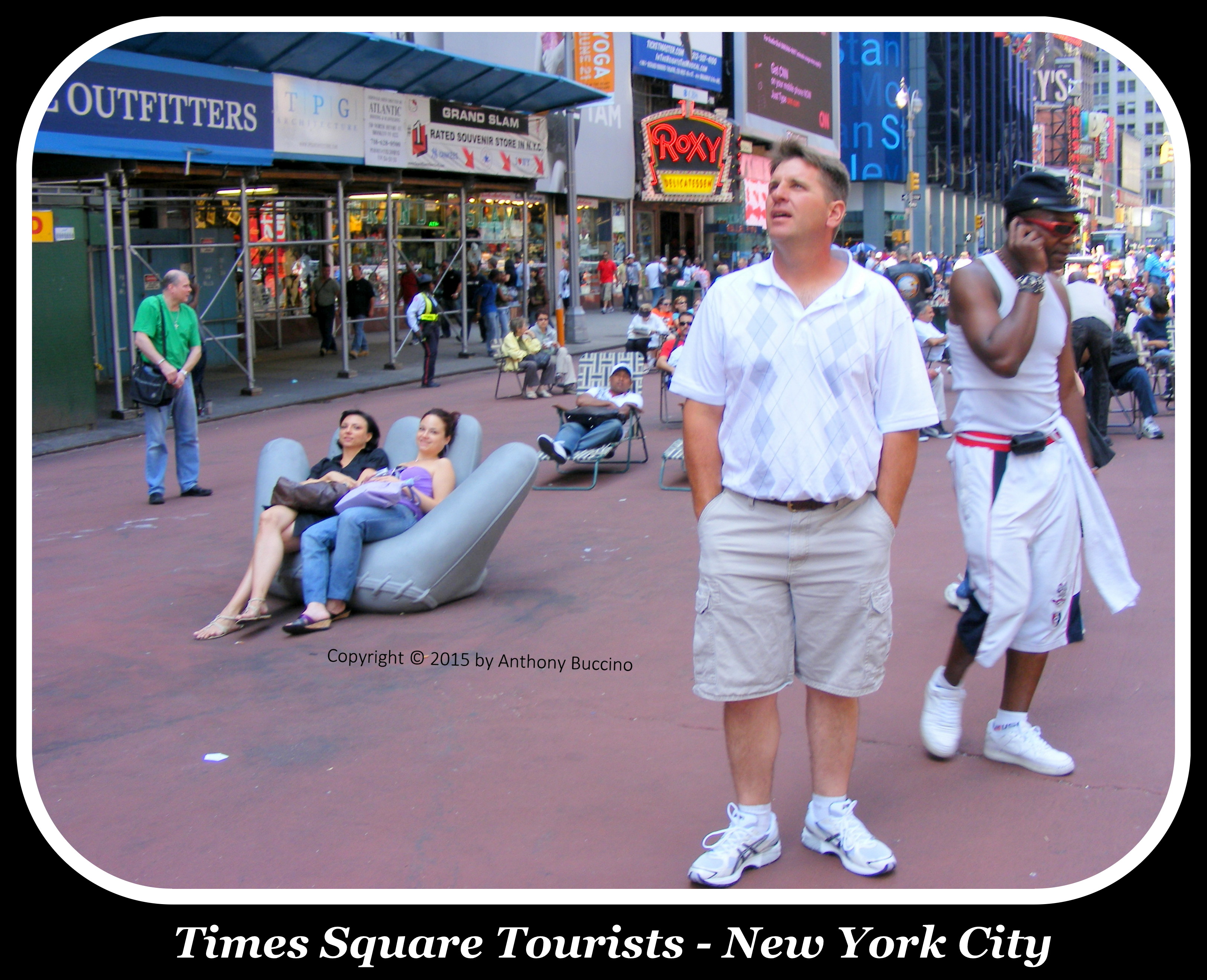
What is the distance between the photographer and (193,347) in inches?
397

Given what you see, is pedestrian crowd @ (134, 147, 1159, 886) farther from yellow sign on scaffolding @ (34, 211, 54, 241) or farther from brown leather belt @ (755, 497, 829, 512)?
yellow sign on scaffolding @ (34, 211, 54, 241)

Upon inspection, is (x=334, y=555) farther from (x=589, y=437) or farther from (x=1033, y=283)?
(x=589, y=437)

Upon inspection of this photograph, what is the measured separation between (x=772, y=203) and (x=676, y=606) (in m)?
→ 3.50

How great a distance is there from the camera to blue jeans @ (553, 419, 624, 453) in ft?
34.3

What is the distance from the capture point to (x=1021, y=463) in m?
4.04

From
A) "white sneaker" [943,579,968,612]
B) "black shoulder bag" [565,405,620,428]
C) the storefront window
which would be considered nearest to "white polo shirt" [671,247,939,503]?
"white sneaker" [943,579,968,612]

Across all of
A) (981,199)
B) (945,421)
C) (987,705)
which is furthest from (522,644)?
(981,199)

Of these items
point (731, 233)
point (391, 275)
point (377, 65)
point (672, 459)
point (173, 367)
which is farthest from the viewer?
point (731, 233)

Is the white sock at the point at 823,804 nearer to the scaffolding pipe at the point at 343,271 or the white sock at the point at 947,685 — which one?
the white sock at the point at 947,685

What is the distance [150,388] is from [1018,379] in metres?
7.53

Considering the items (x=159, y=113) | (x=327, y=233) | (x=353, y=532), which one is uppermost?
(x=159, y=113)

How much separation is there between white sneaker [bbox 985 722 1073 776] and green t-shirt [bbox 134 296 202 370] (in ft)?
25.0

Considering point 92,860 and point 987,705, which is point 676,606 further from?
point 92,860

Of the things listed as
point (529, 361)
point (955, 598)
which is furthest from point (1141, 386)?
point (529, 361)
